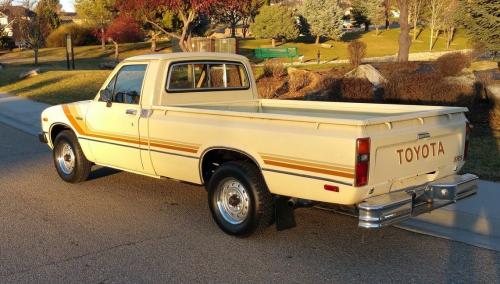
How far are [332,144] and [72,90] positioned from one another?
17.1 m

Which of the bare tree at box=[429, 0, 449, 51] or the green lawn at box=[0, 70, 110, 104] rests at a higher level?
the bare tree at box=[429, 0, 449, 51]

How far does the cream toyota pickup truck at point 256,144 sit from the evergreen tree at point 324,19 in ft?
162

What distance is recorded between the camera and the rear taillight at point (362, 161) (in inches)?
180

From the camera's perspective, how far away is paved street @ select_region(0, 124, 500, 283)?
4.79 meters

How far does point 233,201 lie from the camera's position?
5727 mm

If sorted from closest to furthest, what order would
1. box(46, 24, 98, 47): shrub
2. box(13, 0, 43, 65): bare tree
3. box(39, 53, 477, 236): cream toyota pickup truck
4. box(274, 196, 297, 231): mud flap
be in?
1. box(39, 53, 477, 236): cream toyota pickup truck
2. box(274, 196, 297, 231): mud flap
3. box(13, 0, 43, 65): bare tree
4. box(46, 24, 98, 47): shrub

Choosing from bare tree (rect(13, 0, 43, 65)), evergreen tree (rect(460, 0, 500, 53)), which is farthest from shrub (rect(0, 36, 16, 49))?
evergreen tree (rect(460, 0, 500, 53))

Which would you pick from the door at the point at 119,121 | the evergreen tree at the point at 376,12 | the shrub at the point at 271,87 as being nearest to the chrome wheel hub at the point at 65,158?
the door at the point at 119,121

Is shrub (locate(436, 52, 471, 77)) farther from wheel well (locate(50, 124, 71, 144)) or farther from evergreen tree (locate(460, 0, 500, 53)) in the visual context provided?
wheel well (locate(50, 124, 71, 144))

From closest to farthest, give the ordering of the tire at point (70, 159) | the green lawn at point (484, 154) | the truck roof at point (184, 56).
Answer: the truck roof at point (184, 56), the tire at point (70, 159), the green lawn at point (484, 154)

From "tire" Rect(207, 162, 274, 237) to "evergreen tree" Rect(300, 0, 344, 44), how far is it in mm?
51058

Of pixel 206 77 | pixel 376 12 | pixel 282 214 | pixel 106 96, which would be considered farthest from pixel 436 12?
pixel 282 214

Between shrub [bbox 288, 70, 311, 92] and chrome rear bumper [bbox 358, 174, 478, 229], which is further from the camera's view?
shrub [bbox 288, 70, 311, 92]

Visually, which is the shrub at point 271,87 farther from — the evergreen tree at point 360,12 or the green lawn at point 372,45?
the evergreen tree at point 360,12
